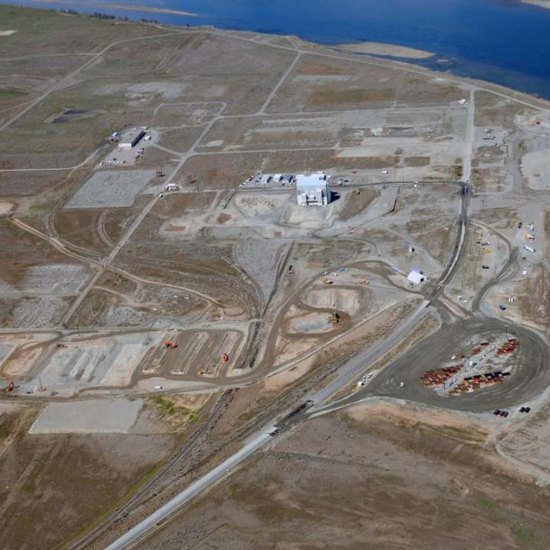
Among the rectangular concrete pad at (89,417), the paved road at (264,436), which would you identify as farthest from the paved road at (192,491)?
the rectangular concrete pad at (89,417)

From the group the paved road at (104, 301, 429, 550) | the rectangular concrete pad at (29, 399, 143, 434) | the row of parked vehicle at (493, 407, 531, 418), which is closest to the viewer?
the paved road at (104, 301, 429, 550)

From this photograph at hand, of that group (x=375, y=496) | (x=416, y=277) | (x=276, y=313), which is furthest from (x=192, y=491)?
(x=416, y=277)

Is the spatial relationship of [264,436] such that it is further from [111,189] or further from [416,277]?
[111,189]

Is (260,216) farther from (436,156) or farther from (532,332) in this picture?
(532,332)

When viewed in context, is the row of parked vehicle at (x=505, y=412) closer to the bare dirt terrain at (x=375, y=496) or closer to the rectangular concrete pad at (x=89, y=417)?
the bare dirt terrain at (x=375, y=496)

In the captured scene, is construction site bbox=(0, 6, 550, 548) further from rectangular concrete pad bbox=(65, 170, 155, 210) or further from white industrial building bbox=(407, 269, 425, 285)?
white industrial building bbox=(407, 269, 425, 285)

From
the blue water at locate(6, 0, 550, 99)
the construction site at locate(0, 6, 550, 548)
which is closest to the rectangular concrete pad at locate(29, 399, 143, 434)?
the construction site at locate(0, 6, 550, 548)

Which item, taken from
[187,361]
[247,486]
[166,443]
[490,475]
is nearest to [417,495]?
[490,475]
